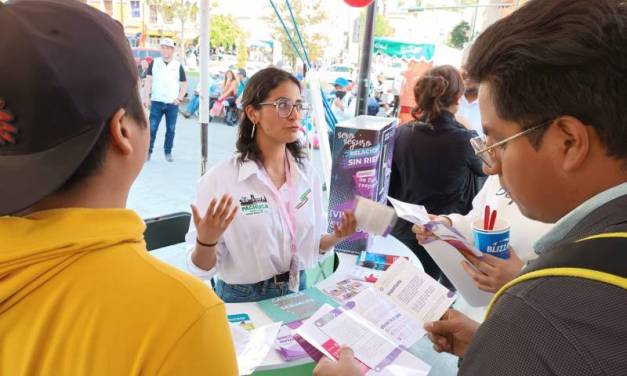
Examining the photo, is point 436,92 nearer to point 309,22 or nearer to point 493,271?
point 493,271

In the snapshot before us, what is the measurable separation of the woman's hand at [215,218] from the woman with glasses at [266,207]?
0.04m

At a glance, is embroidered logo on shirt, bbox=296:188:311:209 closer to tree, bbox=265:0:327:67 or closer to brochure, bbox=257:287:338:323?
brochure, bbox=257:287:338:323

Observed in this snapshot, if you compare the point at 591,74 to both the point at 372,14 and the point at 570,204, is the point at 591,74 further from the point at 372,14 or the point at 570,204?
the point at 372,14

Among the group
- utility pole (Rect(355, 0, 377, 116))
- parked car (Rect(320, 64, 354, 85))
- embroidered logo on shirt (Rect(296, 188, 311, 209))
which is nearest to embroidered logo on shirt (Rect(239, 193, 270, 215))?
embroidered logo on shirt (Rect(296, 188, 311, 209))

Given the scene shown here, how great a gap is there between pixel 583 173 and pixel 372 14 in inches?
116

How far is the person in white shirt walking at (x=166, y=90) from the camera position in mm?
6551

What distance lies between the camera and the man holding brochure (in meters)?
0.47

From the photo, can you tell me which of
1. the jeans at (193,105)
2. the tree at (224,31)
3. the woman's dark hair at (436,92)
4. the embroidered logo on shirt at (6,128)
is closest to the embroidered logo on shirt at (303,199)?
the woman's dark hair at (436,92)

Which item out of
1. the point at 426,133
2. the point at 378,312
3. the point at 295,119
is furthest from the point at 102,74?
the point at 426,133

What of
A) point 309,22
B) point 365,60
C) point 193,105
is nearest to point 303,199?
point 365,60

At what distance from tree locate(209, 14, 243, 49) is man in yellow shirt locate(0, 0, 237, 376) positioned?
14.4 m

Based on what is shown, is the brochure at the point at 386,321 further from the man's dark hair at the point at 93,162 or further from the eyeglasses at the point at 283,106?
the man's dark hair at the point at 93,162

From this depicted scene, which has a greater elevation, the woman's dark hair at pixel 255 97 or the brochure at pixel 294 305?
the woman's dark hair at pixel 255 97

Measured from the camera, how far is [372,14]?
3293 millimetres
